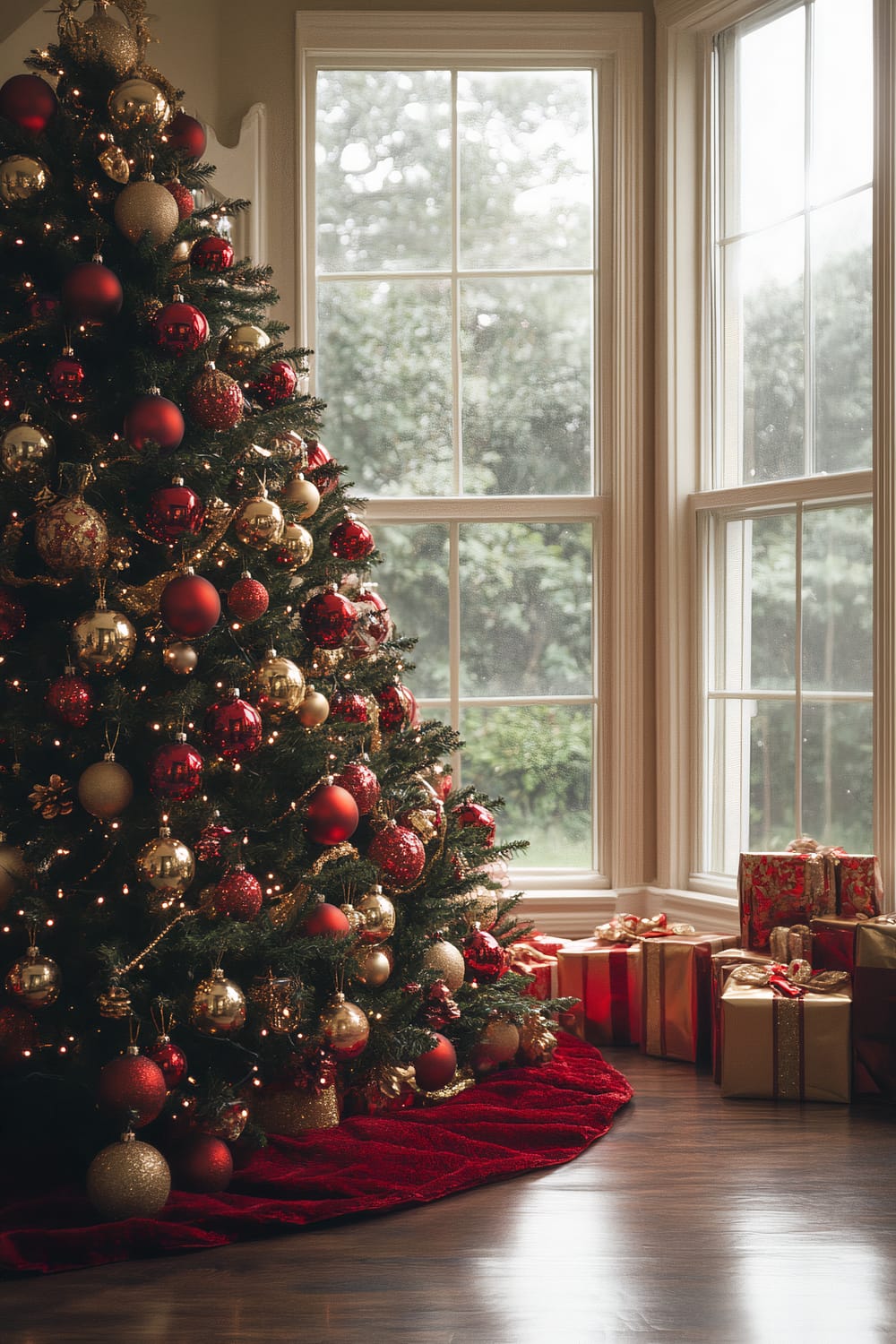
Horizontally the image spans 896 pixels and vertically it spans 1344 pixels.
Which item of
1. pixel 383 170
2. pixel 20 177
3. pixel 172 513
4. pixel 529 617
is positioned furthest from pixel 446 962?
pixel 383 170

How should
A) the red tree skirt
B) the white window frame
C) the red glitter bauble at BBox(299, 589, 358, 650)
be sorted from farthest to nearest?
1. the white window frame
2. the red glitter bauble at BBox(299, 589, 358, 650)
3. the red tree skirt

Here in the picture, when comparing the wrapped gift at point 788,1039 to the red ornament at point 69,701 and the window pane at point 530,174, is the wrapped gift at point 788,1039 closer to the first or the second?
the red ornament at point 69,701

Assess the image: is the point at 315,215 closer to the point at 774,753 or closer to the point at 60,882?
the point at 774,753

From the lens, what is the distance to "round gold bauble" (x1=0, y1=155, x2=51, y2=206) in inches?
93.2

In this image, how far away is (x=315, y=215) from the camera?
3826 millimetres

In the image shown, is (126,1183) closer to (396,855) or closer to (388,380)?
(396,855)

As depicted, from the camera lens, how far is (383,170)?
383cm

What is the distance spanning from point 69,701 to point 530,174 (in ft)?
7.90

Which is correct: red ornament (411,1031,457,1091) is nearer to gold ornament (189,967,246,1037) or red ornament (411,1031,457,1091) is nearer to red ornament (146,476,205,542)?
gold ornament (189,967,246,1037)

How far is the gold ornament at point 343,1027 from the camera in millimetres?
2371

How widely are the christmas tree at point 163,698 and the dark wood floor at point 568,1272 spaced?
0.26 m

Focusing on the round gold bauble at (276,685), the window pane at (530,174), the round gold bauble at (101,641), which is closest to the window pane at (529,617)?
the window pane at (530,174)

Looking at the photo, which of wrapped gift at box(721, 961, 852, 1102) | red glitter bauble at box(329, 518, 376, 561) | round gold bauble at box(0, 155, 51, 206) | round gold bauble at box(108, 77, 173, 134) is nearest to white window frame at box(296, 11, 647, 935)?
wrapped gift at box(721, 961, 852, 1102)

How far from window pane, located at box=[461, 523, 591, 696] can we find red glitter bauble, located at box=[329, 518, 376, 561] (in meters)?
1.13
